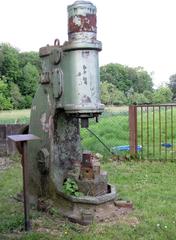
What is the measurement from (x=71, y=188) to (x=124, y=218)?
0.71 m

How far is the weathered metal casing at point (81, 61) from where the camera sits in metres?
4.45

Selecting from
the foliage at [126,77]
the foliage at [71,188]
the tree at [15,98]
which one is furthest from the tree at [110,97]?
the foliage at [71,188]

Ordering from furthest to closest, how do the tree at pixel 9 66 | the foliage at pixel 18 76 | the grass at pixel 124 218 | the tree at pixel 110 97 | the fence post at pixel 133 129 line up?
the tree at pixel 9 66 → the tree at pixel 110 97 → the foliage at pixel 18 76 → the fence post at pixel 133 129 → the grass at pixel 124 218

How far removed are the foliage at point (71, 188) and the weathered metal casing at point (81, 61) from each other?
0.87 metres

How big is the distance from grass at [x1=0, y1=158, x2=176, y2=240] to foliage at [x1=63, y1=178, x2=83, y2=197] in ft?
0.91

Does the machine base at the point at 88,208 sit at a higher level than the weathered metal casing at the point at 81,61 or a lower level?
lower

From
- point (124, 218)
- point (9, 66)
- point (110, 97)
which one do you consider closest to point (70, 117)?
point (124, 218)

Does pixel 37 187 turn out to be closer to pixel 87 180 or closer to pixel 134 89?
pixel 87 180

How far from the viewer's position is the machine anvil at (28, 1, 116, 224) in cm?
447

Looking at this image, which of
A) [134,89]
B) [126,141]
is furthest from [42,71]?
[134,89]

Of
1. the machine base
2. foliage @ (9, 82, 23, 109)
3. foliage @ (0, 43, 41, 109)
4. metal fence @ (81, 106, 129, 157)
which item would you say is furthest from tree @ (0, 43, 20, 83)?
the machine base

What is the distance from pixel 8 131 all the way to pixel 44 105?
4489mm

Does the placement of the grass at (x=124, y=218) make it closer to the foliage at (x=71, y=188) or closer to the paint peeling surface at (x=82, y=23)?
the foliage at (x=71, y=188)

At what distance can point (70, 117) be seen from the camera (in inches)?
196
